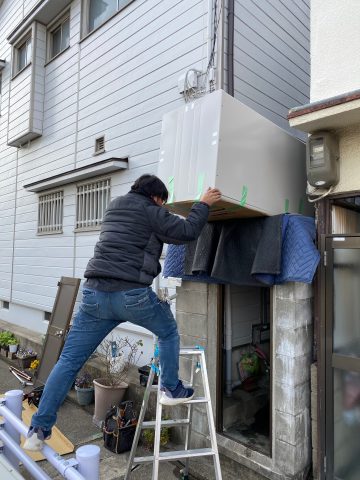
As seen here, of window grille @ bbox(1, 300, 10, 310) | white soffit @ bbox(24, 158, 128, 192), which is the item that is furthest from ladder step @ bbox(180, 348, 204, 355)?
window grille @ bbox(1, 300, 10, 310)

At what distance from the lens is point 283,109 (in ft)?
19.2

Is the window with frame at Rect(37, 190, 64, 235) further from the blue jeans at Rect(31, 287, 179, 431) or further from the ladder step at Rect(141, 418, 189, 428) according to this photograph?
the blue jeans at Rect(31, 287, 179, 431)

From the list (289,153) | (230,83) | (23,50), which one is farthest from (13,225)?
(289,153)

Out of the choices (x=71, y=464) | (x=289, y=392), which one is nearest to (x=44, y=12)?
(x=289, y=392)

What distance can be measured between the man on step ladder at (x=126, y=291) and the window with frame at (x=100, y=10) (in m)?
5.31

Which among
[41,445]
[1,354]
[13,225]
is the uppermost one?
[13,225]

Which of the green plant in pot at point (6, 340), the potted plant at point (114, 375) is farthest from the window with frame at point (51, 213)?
the potted plant at point (114, 375)

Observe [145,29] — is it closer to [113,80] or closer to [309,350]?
[113,80]

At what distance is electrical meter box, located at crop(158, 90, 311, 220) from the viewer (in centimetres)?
293

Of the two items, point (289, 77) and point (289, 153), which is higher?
point (289, 77)

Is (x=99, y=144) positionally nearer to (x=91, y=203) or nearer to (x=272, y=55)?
(x=91, y=203)

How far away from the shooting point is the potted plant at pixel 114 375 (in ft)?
15.9

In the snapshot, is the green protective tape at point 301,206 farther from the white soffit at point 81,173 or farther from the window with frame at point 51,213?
the window with frame at point 51,213

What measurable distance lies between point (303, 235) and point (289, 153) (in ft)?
3.15
